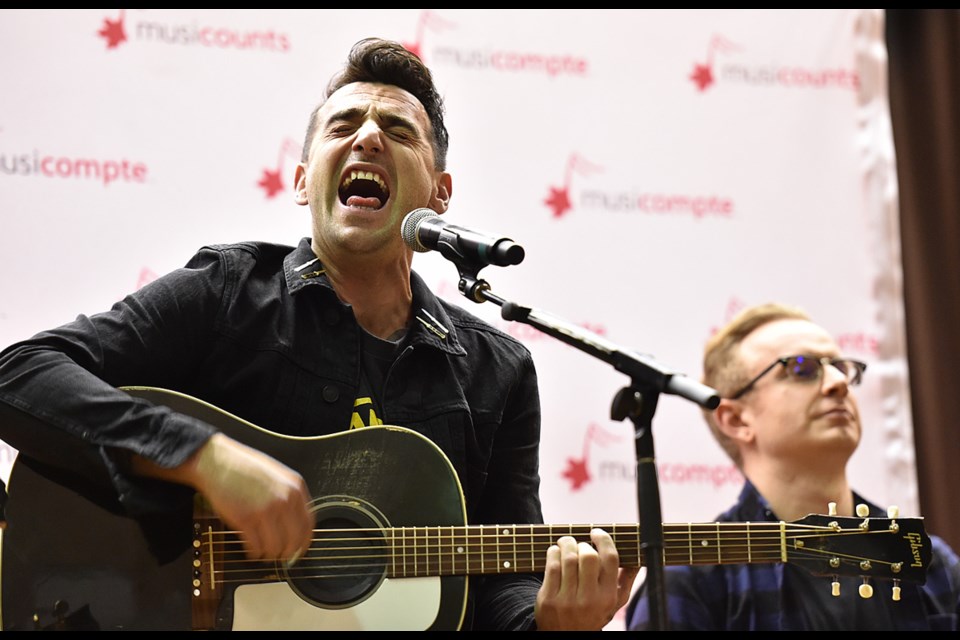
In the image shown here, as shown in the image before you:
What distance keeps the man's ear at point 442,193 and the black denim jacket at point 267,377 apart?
249 millimetres

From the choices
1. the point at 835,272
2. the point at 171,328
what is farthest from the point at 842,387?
the point at 171,328

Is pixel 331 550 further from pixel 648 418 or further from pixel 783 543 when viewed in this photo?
pixel 783 543

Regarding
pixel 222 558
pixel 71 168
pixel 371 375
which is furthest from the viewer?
pixel 71 168

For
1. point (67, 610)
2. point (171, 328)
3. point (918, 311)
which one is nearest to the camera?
point (67, 610)

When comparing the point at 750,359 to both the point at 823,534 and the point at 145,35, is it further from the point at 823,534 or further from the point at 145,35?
the point at 145,35

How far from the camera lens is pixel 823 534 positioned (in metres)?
2.44

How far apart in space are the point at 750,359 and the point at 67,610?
2.43 metres

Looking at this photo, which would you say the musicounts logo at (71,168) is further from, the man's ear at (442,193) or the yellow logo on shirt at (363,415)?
the yellow logo on shirt at (363,415)

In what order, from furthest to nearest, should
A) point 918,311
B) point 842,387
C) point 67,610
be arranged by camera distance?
point 918,311 < point 842,387 < point 67,610

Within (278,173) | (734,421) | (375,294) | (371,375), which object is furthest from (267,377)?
(734,421)

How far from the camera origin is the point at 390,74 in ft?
9.22

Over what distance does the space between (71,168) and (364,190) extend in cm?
125

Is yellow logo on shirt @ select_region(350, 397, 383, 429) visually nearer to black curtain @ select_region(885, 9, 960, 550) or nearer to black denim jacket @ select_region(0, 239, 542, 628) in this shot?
black denim jacket @ select_region(0, 239, 542, 628)

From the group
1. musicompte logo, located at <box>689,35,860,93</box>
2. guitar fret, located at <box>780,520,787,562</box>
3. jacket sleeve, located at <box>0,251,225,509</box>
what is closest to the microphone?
jacket sleeve, located at <box>0,251,225,509</box>
